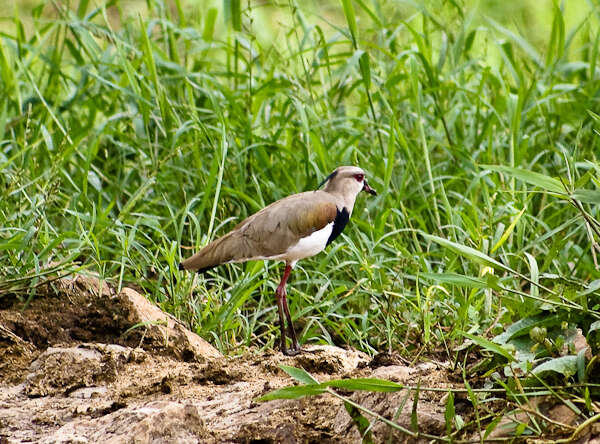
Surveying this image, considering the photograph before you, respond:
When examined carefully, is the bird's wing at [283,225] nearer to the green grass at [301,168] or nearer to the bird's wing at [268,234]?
the bird's wing at [268,234]

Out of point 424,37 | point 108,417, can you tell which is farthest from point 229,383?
point 424,37

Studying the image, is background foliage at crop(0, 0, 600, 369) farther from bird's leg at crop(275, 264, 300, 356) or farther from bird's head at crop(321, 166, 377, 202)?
bird's head at crop(321, 166, 377, 202)

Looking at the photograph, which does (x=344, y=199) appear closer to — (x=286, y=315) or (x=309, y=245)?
(x=309, y=245)

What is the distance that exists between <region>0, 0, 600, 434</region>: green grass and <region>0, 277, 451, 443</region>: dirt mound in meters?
0.17

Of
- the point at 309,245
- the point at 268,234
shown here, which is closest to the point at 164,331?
the point at 268,234

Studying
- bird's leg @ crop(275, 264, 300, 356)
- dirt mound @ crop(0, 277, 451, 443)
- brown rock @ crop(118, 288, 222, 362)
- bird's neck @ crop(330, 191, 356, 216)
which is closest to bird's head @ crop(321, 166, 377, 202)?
bird's neck @ crop(330, 191, 356, 216)

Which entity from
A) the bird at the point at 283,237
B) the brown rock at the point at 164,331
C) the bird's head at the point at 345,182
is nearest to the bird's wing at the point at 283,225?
the bird at the point at 283,237

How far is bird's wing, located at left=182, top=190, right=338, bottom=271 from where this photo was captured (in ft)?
12.5

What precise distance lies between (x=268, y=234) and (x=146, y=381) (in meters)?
0.88

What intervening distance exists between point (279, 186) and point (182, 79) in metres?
0.76

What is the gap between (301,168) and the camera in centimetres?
475

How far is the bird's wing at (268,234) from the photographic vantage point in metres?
3.81

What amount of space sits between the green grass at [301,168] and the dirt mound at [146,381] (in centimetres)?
17

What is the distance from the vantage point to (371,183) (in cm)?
476
